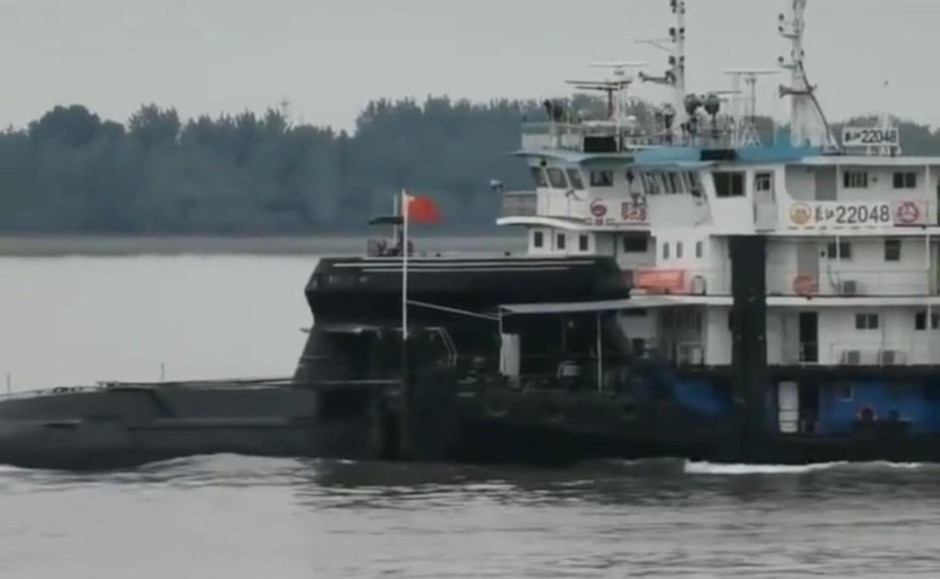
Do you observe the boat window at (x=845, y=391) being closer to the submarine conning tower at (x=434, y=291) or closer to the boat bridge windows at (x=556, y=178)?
the submarine conning tower at (x=434, y=291)

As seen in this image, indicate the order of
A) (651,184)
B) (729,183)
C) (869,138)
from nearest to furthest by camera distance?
(729,183) → (869,138) → (651,184)

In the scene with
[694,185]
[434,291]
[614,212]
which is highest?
[694,185]

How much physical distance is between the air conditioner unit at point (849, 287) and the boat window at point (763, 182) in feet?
5.98

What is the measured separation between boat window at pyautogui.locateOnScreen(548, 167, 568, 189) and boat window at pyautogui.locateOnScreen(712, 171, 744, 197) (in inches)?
158

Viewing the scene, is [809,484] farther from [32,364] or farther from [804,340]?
[32,364]

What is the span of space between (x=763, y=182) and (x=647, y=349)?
3096 millimetres

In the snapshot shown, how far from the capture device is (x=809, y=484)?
60.6m

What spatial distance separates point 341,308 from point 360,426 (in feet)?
5.91

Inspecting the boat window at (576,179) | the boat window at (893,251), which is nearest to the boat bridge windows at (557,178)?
the boat window at (576,179)

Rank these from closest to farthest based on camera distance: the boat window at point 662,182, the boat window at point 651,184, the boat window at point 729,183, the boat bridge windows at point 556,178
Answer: the boat window at point 729,183, the boat window at point 662,182, the boat window at point 651,184, the boat bridge windows at point 556,178

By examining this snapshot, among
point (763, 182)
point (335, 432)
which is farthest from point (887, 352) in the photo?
point (335, 432)

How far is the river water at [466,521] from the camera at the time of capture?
53.1 metres

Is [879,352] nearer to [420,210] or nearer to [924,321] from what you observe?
[924,321]

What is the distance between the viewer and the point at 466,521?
186ft
